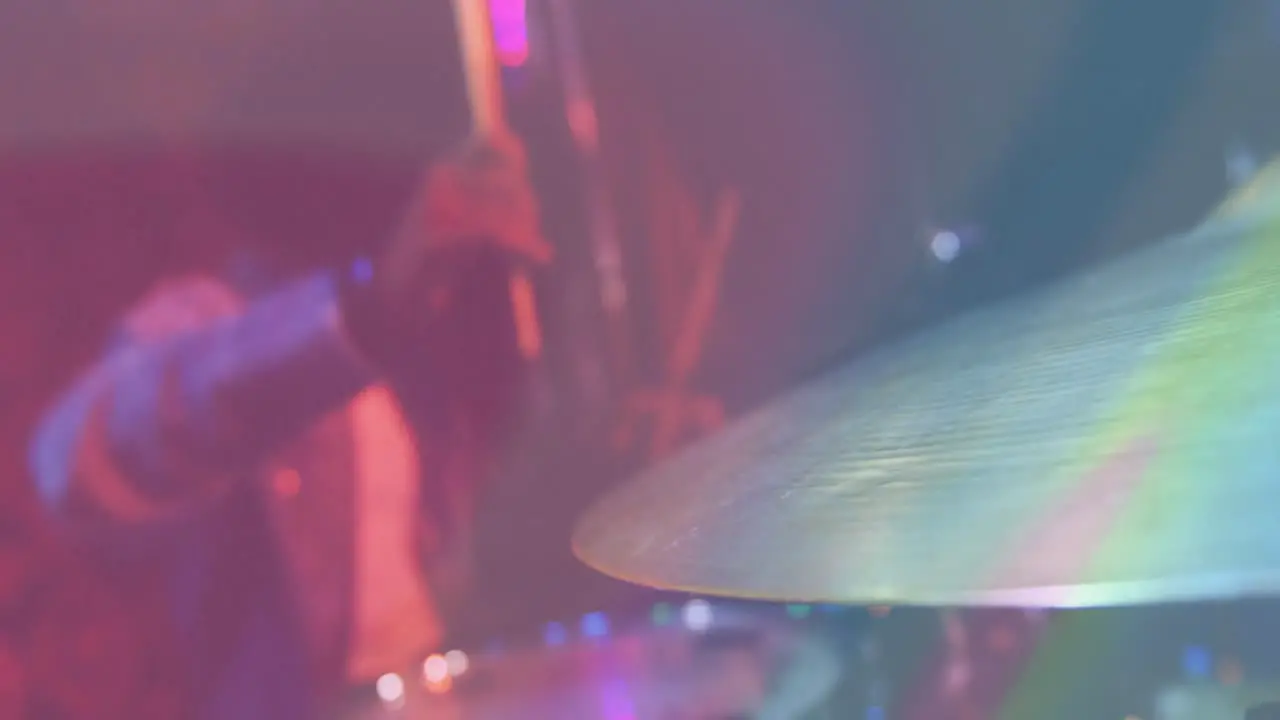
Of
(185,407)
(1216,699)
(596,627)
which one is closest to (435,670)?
(596,627)

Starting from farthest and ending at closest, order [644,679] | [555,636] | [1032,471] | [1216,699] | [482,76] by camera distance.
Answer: [482,76] → [555,636] → [644,679] → [1216,699] → [1032,471]

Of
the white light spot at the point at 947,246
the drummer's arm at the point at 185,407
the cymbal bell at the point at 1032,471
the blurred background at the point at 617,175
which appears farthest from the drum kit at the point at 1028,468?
the white light spot at the point at 947,246

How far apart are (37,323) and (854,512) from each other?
0.73 metres

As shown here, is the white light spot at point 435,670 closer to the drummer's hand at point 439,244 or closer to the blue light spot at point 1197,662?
the drummer's hand at point 439,244

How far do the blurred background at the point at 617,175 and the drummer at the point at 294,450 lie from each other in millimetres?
44

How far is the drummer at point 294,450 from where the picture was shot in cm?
69

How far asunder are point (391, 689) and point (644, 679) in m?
0.17

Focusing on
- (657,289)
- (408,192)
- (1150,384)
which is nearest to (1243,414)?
(1150,384)

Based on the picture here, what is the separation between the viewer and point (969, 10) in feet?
3.26

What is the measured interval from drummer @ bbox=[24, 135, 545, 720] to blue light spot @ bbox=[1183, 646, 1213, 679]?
1.67 ft

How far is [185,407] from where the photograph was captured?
67cm

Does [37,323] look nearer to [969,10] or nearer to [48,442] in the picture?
[48,442]

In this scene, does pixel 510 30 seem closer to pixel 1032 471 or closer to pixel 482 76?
pixel 482 76

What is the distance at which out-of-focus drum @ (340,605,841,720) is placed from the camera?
548mm
